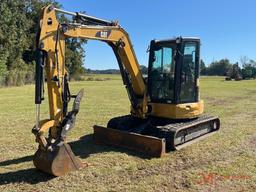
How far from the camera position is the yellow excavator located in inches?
254

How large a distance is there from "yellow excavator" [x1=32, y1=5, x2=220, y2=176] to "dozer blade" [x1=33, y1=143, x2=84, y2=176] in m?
0.02

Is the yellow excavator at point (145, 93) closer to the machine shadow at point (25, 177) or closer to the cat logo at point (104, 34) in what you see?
the cat logo at point (104, 34)

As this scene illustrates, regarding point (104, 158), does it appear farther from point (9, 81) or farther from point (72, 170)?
point (9, 81)

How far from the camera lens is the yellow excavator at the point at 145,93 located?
21.1ft

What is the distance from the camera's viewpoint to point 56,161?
20.4 feet

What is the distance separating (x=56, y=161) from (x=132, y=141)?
2.28 metres

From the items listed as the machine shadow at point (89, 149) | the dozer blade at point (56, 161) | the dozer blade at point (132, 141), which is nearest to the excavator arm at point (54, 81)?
the dozer blade at point (56, 161)

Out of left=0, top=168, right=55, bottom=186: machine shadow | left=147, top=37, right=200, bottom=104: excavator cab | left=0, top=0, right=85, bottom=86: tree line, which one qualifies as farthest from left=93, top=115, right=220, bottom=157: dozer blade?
left=0, top=0, right=85, bottom=86: tree line

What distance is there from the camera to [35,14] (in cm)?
4875

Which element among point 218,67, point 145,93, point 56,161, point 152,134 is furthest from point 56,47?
point 218,67

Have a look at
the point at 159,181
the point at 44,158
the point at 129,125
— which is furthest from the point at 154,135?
the point at 44,158

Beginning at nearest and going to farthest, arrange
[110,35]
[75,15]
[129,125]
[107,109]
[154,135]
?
1. [75,15]
2. [110,35]
3. [154,135]
4. [129,125]
5. [107,109]

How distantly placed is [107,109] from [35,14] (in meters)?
36.8

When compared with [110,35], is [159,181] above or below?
below
